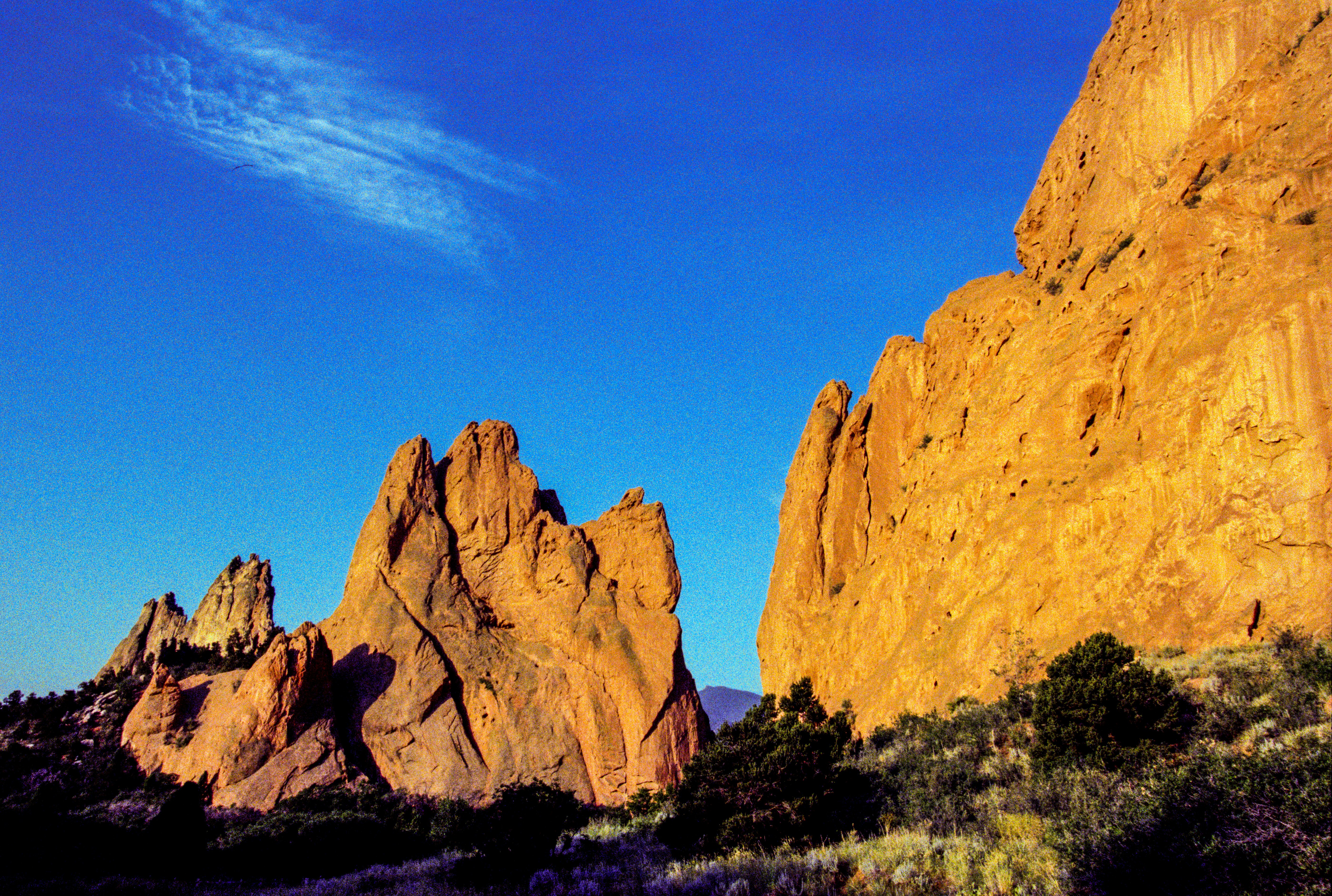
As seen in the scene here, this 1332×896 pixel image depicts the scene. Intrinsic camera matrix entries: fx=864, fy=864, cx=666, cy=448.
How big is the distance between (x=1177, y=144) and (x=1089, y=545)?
67.7ft

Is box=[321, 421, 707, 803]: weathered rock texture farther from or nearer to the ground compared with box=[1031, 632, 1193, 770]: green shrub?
farther from the ground

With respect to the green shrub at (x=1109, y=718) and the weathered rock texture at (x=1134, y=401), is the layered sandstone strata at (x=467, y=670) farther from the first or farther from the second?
the green shrub at (x=1109, y=718)

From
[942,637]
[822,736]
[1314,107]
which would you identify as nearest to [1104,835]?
[822,736]

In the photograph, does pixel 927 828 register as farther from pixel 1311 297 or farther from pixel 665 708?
pixel 665 708

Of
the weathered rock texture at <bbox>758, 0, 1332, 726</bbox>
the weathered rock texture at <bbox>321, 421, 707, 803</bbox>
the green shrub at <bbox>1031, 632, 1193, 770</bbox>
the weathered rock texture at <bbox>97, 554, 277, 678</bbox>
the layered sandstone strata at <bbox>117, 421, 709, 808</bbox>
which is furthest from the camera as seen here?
the weathered rock texture at <bbox>97, 554, 277, 678</bbox>

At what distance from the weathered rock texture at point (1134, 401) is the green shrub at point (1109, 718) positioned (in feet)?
25.9

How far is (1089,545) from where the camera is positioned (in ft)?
110

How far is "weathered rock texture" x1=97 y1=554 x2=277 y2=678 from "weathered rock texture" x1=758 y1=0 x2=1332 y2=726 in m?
41.9

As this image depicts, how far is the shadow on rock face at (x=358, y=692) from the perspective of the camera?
3741cm

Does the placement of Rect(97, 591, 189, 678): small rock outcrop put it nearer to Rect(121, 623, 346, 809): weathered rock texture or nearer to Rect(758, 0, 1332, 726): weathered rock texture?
Rect(121, 623, 346, 809): weathered rock texture

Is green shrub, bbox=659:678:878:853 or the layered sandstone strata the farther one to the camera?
the layered sandstone strata

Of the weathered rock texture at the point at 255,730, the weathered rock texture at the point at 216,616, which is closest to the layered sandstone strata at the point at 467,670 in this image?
the weathered rock texture at the point at 255,730

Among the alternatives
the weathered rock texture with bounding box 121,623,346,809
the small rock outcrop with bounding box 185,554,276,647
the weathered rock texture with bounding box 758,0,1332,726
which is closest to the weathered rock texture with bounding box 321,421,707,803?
the weathered rock texture with bounding box 121,623,346,809

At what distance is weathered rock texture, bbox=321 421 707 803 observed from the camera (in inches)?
1532
